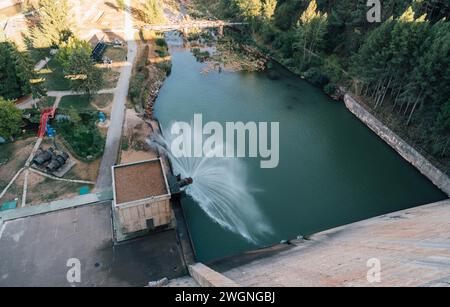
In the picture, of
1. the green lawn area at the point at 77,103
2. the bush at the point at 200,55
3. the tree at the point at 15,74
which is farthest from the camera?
the bush at the point at 200,55

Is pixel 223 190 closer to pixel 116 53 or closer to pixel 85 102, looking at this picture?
pixel 85 102

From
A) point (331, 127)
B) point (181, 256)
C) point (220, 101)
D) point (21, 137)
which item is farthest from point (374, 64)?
point (21, 137)

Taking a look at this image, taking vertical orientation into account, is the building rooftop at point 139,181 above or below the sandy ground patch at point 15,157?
above

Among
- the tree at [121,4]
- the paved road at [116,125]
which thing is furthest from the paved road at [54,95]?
the tree at [121,4]

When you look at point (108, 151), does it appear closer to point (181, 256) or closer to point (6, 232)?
point (6, 232)

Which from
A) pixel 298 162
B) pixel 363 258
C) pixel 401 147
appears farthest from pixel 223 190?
pixel 401 147

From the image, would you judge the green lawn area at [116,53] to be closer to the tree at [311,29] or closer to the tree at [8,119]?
the tree at [8,119]
